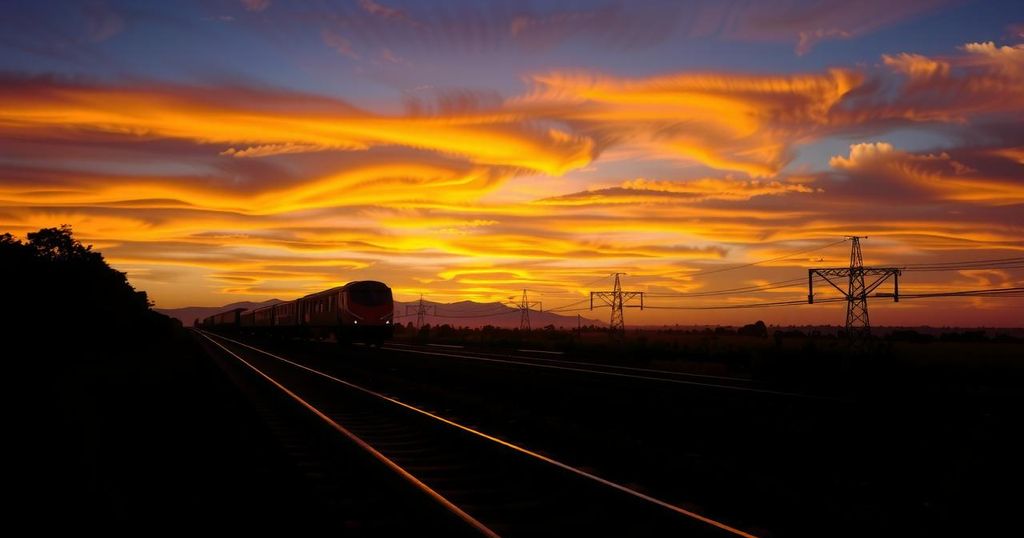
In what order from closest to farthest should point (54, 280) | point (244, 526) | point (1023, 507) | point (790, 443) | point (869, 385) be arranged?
point (244, 526)
point (1023, 507)
point (790, 443)
point (869, 385)
point (54, 280)

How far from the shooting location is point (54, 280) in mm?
48656

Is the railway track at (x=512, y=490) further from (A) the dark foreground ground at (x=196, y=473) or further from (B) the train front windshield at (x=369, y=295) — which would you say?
(B) the train front windshield at (x=369, y=295)

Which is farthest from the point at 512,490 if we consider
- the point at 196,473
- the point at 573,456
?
the point at 196,473

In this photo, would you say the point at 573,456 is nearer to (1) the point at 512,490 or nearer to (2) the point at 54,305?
(1) the point at 512,490

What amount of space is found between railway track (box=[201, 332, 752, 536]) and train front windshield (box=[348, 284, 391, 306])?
34273 mm

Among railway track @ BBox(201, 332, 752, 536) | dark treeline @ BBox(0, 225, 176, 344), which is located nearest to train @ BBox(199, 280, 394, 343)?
dark treeline @ BBox(0, 225, 176, 344)

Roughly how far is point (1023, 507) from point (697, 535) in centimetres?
378

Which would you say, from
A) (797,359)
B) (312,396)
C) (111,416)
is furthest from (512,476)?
(797,359)

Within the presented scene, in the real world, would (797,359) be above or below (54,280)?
below

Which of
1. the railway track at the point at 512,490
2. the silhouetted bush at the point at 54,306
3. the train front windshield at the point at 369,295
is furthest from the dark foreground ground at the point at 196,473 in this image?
the train front windshield at the point at 369,295

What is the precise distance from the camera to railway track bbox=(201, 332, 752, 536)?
6.73m

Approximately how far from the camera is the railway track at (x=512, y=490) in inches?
265

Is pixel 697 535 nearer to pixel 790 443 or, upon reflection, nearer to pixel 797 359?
pixel 790 443

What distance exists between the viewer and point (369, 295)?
48500 millimetres
